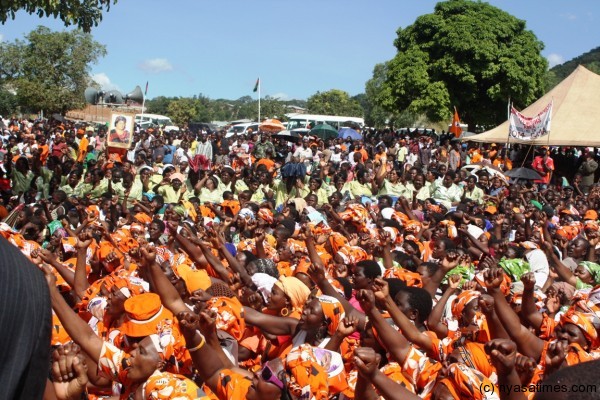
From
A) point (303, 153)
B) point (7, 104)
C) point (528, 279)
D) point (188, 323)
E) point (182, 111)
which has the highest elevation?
point (528, 279)

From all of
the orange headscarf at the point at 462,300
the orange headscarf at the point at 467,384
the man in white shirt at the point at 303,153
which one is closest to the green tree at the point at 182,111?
the man in white shirt at the point at 303,153

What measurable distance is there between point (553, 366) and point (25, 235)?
5531mm

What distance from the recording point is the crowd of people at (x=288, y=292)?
271 cm

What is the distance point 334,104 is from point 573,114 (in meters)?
47.9

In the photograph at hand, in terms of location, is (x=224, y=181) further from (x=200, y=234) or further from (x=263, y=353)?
(x=263, y=353)

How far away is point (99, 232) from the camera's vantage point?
663 cm

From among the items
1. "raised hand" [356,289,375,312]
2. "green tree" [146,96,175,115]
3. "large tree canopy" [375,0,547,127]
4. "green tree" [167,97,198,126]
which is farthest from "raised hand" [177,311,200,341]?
"green tree" [146,96,175,115]

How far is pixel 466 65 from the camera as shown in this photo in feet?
86.0

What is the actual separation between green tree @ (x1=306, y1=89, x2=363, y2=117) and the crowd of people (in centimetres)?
5313

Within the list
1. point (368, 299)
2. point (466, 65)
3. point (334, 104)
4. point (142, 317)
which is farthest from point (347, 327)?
point (334, 104)

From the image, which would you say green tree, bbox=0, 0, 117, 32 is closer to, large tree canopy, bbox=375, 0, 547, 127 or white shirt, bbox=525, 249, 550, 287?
white shirt, bbox=525, 249, 550, 287

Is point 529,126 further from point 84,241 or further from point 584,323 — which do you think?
point 84,241

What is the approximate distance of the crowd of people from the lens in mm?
2713

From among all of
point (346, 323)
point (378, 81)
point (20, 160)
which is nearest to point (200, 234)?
point (346, 323)
